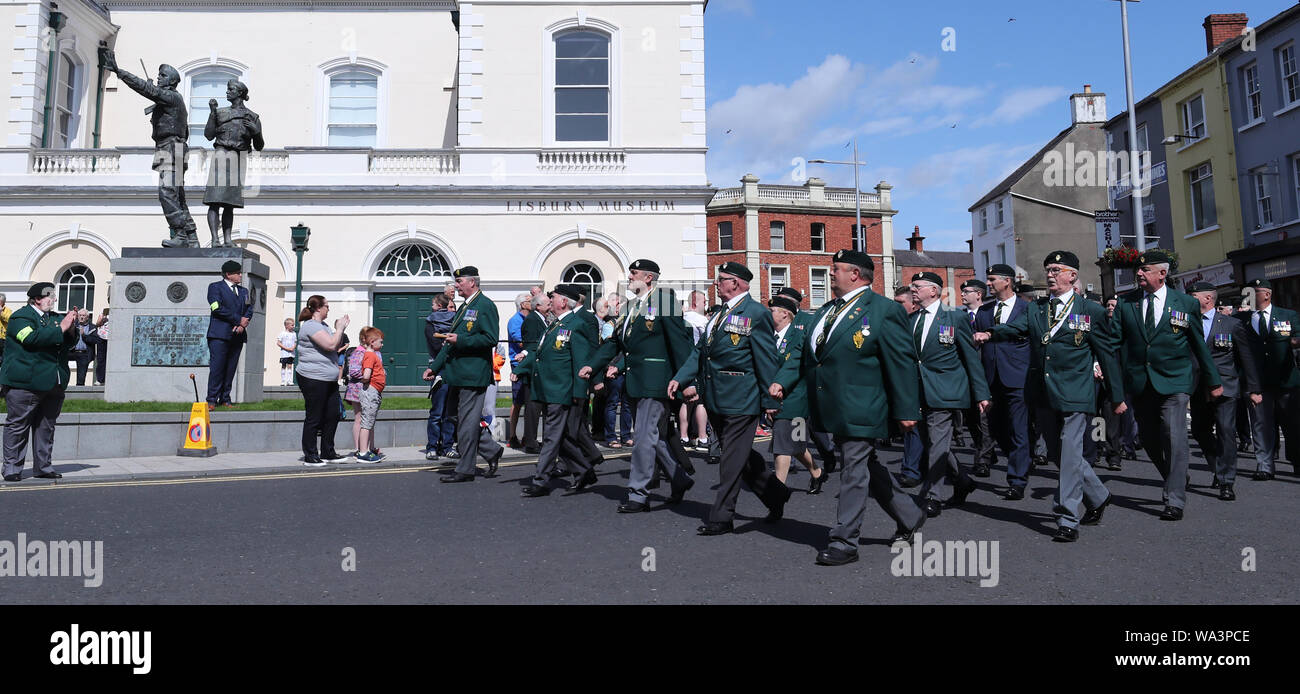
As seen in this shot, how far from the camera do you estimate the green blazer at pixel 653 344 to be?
711cm

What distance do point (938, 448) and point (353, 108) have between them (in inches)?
872

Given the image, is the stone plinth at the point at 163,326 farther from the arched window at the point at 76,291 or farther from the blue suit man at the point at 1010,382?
the blue suit man at the point at 1010,382

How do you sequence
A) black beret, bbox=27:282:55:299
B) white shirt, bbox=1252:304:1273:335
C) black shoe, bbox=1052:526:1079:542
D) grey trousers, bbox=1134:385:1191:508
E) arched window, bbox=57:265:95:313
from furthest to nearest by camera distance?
1. arched window, bbox=57:265:95:313
2. white shirt, bbox=1252:304:1273:335
3. black beret, bbox=27:282:55:299
4. grey trousers, bbox=1134:385:1191:508
5. black shoe, bbox=1052:526:1079:542

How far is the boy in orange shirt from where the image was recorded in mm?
10578

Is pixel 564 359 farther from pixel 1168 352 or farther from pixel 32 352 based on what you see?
pixel 32 352

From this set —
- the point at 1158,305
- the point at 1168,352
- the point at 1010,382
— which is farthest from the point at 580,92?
the point at 1168,352

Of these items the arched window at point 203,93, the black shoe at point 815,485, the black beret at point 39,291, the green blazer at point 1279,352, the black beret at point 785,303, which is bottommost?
the black shoe at point 815,485

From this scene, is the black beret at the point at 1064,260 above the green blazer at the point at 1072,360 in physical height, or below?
above

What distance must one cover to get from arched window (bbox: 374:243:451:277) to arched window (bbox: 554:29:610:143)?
15.0 ft

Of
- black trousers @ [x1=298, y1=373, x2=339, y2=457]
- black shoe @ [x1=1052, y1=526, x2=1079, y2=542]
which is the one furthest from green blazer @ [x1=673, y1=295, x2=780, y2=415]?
black trousers @ [x1=298, y1=373, x2=339, y2=457]

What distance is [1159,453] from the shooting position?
6.70 metres

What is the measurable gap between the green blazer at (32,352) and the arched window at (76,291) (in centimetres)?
1517

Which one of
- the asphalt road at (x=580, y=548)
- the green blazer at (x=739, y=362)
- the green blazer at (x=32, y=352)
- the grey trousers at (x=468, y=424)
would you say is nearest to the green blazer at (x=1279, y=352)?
the asphalt road at (x=580, y=548)

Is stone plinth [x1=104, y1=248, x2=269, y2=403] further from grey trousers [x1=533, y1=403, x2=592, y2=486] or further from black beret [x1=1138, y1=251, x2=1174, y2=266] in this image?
black beret [x1=1138, y1=251, x2=1174, y2=266]
